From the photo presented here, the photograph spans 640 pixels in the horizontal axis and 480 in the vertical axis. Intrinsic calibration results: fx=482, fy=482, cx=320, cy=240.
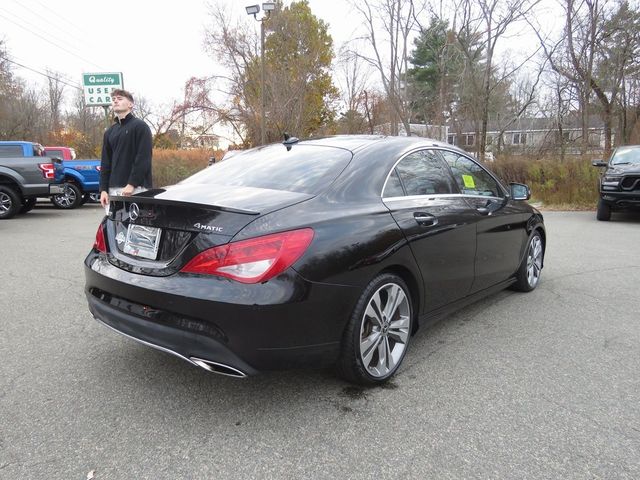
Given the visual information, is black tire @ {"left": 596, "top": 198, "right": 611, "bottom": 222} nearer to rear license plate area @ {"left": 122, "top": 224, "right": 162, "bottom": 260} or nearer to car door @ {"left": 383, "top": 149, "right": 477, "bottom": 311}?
car door @ {"left": 383, "top": 149, "right": 477, "bottom": 311}

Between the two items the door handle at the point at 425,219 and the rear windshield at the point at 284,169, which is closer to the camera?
the rear windshield at the point at 284,169

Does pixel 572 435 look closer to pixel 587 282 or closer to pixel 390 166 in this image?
pixel 390 166

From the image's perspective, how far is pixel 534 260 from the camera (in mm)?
5035

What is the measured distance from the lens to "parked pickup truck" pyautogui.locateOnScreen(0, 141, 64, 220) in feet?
35.4

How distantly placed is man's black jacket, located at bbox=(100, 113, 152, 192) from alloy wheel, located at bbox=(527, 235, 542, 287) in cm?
405

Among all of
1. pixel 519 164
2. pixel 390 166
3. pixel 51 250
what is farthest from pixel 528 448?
pixel 519 164

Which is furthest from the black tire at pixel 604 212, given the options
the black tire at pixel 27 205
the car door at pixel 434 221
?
the black tire at pixel 27 205

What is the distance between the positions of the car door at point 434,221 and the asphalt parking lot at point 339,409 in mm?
476

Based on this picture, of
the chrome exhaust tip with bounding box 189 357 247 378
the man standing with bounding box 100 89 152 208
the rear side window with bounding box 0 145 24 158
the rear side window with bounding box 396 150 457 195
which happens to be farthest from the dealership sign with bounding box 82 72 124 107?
the chrome exhaust tip with bounding box 189 357 247 378

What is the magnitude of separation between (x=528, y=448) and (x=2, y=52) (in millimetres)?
32676

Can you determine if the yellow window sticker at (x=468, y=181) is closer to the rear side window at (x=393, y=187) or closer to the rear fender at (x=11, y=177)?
the rear side window at (x=393, y=187)

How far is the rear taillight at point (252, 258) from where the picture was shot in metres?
2.29

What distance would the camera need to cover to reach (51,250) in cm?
714

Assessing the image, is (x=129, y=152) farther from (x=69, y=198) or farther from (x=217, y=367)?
(x=69, y=198)
